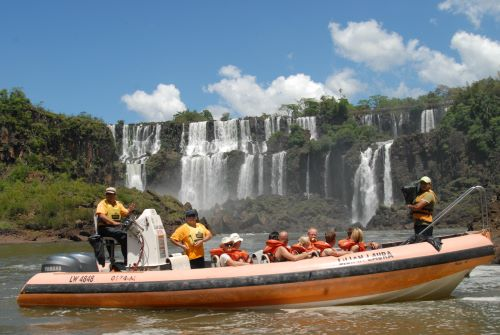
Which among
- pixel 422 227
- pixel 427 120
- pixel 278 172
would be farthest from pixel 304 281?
pixel 427 120

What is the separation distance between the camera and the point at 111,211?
10.9m

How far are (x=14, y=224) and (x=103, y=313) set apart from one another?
33.3 metres

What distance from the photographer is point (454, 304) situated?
9836mm

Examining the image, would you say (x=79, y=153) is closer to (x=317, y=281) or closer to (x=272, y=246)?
(x=272, y=246)

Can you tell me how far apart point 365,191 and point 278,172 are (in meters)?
9.11

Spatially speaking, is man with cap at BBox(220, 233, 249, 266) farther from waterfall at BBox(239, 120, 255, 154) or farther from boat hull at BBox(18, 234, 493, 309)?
waterfall at BBox(239, 120, 255, 154)

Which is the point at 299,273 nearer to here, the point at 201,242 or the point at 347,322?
the point at 347,322

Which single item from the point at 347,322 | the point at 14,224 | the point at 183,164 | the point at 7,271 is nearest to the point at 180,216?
the point at 14,224

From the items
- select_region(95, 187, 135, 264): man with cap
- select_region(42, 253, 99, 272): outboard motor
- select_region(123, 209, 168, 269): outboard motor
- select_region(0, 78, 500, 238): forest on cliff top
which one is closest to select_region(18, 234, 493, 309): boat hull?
select_region(123, 209, 168, 269): outboard motor

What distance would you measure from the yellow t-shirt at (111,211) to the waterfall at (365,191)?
4565 centimetres

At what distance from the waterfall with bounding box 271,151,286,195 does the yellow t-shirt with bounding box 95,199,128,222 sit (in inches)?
1954

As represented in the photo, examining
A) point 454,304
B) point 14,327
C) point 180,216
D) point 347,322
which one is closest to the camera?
point 347,322

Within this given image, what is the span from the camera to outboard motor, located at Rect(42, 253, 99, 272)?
11.2m

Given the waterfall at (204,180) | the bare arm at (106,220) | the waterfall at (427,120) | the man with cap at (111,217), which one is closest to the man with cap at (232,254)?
the man with cap at (111,217)
